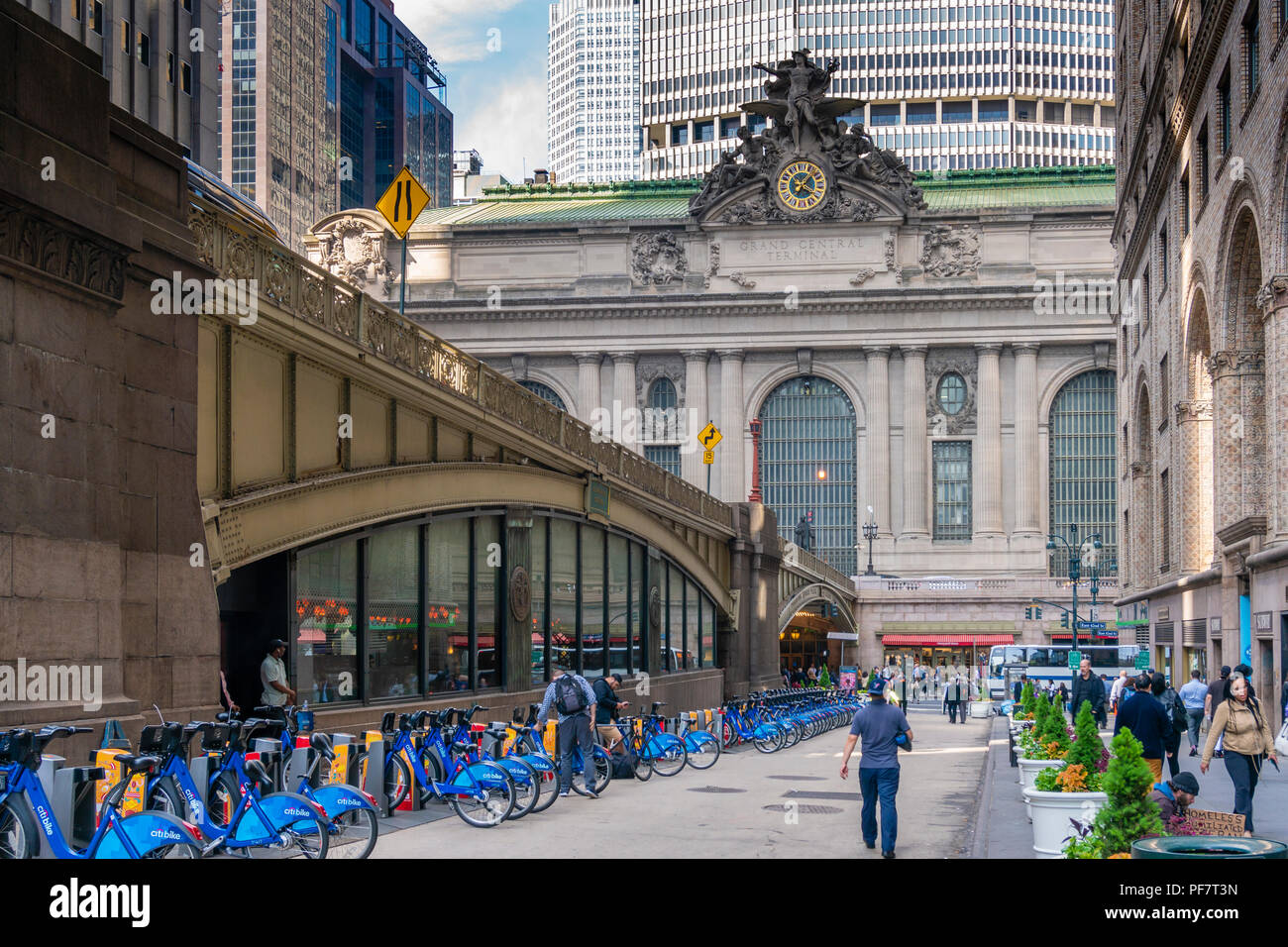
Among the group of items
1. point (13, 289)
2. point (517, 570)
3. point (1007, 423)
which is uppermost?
point (1007, 423)

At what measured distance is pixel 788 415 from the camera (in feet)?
293

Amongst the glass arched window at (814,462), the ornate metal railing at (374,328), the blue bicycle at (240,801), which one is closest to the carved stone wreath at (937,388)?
the glass arched window at (814,462)

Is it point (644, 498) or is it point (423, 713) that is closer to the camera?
point (423, 713)

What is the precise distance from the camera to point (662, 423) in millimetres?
88875

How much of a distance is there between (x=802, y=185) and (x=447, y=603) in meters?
68.2

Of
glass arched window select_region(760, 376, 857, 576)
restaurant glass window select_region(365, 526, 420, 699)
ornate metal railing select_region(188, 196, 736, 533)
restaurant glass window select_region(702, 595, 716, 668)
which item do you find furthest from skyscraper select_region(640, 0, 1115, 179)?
restaurant glass window select_region(365, 526, 420, 699)

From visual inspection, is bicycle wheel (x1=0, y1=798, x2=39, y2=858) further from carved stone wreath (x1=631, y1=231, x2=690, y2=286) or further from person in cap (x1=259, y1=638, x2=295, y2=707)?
carved stone wreath (x1=631, y1=231, x2=690, y2=286)

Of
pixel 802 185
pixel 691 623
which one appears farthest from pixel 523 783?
pixel 802 185

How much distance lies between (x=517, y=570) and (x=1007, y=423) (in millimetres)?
64774

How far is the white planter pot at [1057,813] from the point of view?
545 inches

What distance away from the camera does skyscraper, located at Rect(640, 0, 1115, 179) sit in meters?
160
